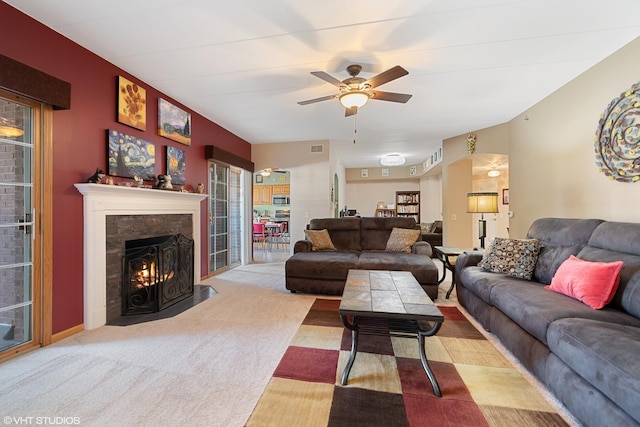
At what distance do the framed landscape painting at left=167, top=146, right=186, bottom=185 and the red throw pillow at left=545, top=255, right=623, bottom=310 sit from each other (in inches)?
174

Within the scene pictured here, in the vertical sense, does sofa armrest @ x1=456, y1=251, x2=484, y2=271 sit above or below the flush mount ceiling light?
below

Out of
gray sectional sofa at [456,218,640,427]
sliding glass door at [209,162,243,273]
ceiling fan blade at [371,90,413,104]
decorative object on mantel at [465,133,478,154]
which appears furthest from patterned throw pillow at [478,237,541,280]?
sliding glass door at [209,162,243,273]

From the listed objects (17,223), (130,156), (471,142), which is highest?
(471,142)

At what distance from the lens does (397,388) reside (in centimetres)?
168

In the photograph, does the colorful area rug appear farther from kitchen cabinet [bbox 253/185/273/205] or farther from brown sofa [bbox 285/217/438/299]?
kitchen cabinet [bbox 253/185/273/205]

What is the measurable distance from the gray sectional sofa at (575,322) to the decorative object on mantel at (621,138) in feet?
1.84

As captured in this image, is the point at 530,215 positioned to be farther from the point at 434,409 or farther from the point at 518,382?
the point at 434,409

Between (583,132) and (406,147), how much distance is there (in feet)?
12.3

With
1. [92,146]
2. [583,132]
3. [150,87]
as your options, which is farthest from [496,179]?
[92,146]

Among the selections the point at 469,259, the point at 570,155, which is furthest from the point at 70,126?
the point at 570,155

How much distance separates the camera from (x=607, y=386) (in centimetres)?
121

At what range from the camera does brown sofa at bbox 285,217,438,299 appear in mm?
3377

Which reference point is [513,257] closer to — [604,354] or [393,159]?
[604,354]

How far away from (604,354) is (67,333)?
3.82 metres
